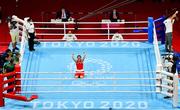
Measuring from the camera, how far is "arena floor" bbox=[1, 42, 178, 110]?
1341 cm

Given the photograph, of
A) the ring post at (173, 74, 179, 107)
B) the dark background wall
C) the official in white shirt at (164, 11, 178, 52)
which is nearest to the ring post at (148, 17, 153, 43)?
the official in white shirt at (164, 11, 178, 52)

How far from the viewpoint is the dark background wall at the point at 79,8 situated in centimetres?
2342

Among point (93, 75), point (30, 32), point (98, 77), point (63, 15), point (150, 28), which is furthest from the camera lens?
point (63, 15)

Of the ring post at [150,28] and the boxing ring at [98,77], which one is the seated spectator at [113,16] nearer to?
the boxing ring at [98,77]

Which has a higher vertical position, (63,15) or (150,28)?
(63,15)

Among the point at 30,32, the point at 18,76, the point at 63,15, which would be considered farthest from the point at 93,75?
the point at 63,15

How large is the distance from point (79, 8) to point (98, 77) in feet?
32.5

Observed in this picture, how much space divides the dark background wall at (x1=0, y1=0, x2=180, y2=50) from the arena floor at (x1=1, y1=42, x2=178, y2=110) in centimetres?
646

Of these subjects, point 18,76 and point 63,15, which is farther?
point 63,15

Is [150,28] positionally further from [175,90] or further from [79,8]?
[79,8]

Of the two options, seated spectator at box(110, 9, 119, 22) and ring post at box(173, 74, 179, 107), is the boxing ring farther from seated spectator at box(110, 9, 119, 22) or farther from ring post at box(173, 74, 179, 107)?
seated spectator at box(110, 9, 119, 22)

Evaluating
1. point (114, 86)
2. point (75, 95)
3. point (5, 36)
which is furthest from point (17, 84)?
point (5, 36)

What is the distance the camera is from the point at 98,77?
14.9 metres

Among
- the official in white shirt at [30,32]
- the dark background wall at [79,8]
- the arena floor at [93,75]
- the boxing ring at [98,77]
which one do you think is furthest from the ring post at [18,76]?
the dark background wall at [79,8]
